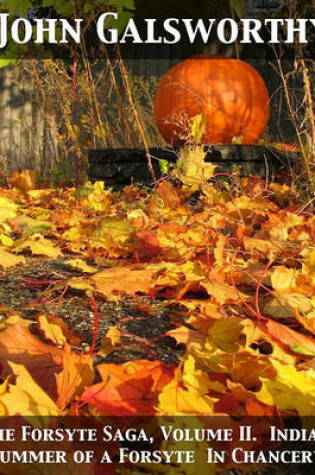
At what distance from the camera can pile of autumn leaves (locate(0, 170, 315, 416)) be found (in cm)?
76

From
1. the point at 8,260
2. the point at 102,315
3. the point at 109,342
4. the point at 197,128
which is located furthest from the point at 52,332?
the point at 197,128

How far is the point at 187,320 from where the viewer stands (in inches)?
43.8

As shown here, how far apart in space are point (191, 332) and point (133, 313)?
0.76 ft

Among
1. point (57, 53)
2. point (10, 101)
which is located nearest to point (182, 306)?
point (57, 53)

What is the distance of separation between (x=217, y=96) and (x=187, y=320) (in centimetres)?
244

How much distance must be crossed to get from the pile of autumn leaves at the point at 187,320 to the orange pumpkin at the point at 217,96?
1107mm

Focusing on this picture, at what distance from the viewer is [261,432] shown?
2.47 feet

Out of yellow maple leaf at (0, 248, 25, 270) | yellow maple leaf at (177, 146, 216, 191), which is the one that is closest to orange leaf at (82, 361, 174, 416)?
yellow maple leaf at (0, 248, 25, 270)

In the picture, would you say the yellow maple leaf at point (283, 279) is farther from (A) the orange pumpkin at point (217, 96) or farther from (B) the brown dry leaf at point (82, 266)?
(A) the orange pumpkin at point (217, 96)

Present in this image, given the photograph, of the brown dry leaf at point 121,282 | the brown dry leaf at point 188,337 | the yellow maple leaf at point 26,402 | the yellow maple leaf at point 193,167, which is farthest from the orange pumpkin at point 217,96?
the yellow maple leaf at point 26,402

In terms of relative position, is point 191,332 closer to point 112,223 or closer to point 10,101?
point 112,223

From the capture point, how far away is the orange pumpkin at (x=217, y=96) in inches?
132

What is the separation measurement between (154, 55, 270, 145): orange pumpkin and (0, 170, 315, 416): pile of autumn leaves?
43.6 inches

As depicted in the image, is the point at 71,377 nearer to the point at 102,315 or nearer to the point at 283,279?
the point at 102,315
